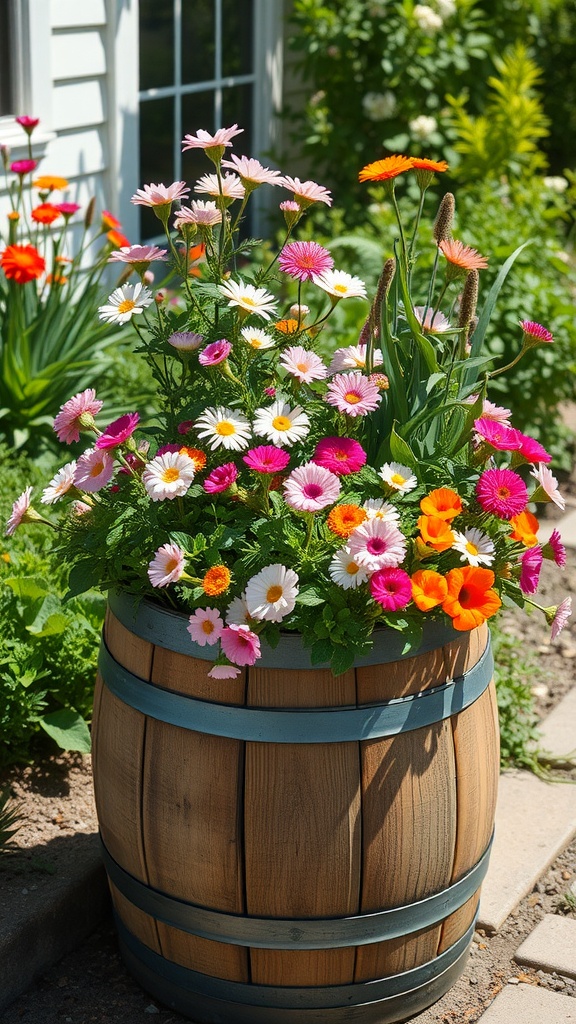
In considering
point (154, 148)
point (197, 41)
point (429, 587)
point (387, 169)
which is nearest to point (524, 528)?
point (429, 587)

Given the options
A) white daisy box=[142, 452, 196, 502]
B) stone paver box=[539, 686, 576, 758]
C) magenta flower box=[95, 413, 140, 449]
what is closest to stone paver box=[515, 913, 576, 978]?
stone paver box=[539, 686, 576, 758]

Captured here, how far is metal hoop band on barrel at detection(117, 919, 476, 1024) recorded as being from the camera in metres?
1.83

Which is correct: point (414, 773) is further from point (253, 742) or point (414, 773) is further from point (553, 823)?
point (553, 823)

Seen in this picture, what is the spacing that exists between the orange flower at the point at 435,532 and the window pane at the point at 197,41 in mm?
4204

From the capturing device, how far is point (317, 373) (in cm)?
178

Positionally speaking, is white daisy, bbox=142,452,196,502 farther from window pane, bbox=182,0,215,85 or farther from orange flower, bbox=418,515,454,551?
window pane, bbox=182,0,215,85

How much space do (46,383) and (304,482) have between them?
214 centimetres

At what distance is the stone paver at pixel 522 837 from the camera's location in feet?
7.52

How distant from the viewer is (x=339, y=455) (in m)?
1.71

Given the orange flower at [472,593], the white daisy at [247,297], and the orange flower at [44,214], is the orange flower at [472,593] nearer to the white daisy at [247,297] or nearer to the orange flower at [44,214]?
the white daisy at [247,297]

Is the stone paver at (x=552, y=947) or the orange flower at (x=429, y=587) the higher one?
the orange flower at (x=429, y=587)

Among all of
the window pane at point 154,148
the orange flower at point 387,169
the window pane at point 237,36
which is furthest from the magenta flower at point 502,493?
the window pane at point 237,36

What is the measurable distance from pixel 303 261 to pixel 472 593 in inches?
23.0

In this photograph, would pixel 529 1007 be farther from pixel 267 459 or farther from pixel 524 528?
pixel 267 459
